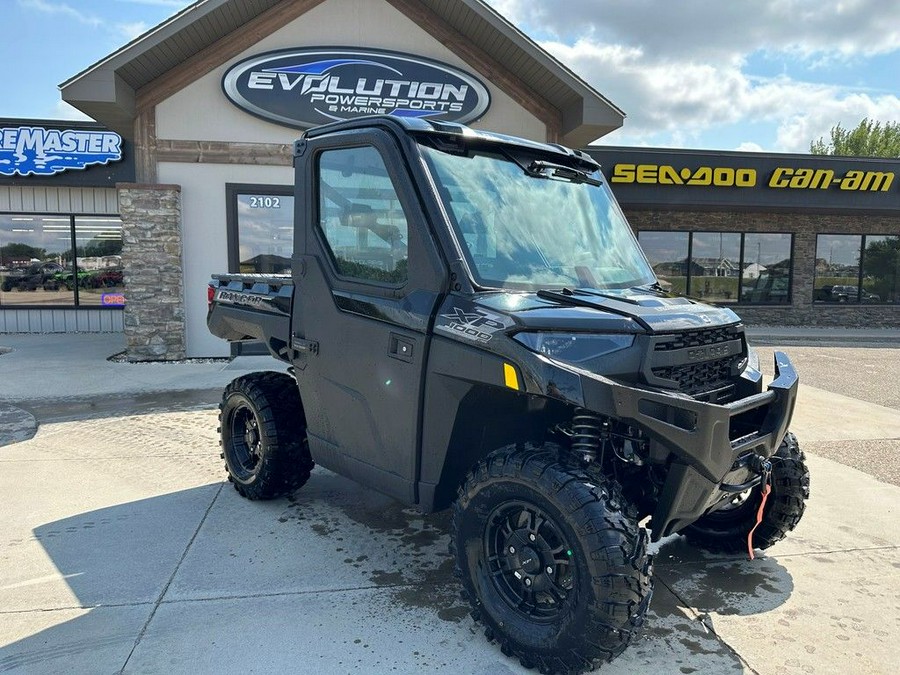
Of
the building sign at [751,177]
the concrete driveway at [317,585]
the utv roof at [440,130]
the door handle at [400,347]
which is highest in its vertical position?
the building sign at [751,177]

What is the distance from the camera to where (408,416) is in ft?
10.4

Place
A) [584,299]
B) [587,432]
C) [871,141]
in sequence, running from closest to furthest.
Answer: [587,432] → [584,299] → [871,141]

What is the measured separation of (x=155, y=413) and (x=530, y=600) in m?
5.73

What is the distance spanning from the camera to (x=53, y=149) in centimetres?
1330

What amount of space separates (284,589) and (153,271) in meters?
8.10

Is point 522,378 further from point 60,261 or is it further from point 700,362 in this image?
point 60,261

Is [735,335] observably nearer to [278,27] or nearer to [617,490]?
[617,490]

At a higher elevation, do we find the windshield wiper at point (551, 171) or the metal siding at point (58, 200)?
the metal siding at point (58, 200)

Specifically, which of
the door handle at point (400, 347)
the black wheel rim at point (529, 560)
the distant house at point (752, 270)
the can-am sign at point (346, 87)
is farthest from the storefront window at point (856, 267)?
the black wheel rim at point (529, 560)

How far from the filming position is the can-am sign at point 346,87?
10.3 meters

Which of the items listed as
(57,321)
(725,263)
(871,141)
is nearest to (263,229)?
(57,321)

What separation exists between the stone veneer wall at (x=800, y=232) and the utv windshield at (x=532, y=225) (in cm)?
1466

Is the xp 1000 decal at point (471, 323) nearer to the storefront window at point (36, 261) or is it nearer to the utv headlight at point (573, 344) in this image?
the utv headlight at point (573, 344)

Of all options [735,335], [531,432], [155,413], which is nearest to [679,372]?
[735,335]
